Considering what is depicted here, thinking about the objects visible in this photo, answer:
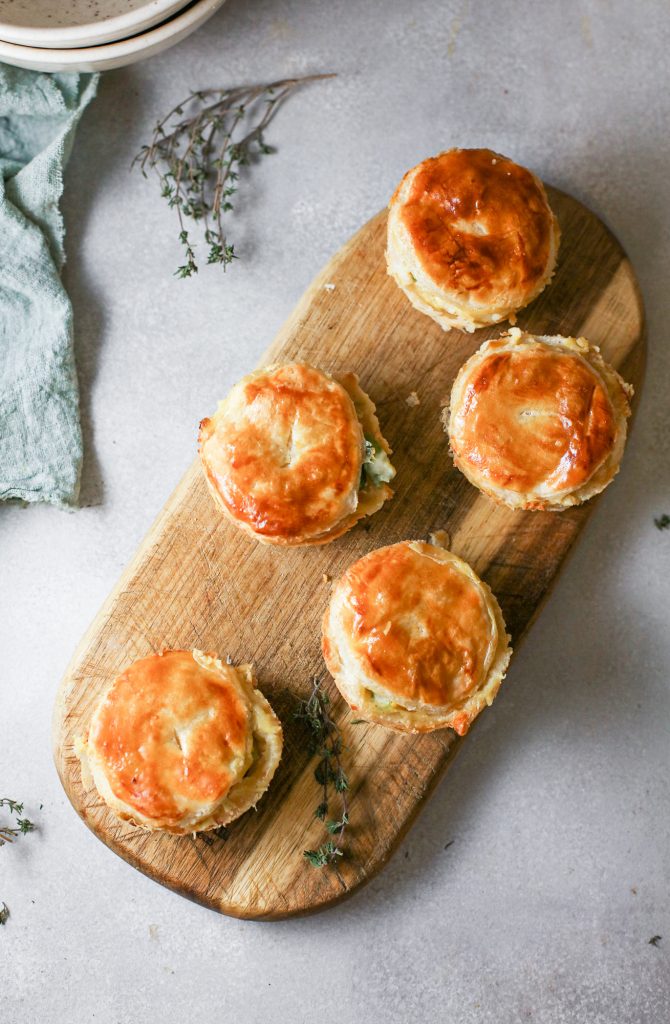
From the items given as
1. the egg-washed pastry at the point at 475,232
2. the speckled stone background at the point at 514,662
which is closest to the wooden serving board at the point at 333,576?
the egg-washed pastry at the point at 475,232

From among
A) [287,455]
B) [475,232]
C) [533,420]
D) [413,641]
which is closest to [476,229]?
[475,232]

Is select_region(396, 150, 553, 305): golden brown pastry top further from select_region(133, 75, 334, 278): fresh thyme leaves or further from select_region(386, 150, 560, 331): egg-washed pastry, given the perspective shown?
select_region(133, 75, 334, 278): fresh thyme leaves

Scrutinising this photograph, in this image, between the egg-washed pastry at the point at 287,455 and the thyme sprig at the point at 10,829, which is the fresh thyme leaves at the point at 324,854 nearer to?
the egg-washed pastry at the point at 287,455

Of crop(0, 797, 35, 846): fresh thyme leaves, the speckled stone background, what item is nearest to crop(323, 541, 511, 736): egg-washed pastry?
the speckled stone background

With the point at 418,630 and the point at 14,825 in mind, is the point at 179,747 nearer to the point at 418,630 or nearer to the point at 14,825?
the point at 418,630

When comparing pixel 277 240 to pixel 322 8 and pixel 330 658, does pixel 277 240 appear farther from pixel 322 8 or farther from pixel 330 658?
pixel 330 658

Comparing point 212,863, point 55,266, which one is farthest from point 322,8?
point 212,863
